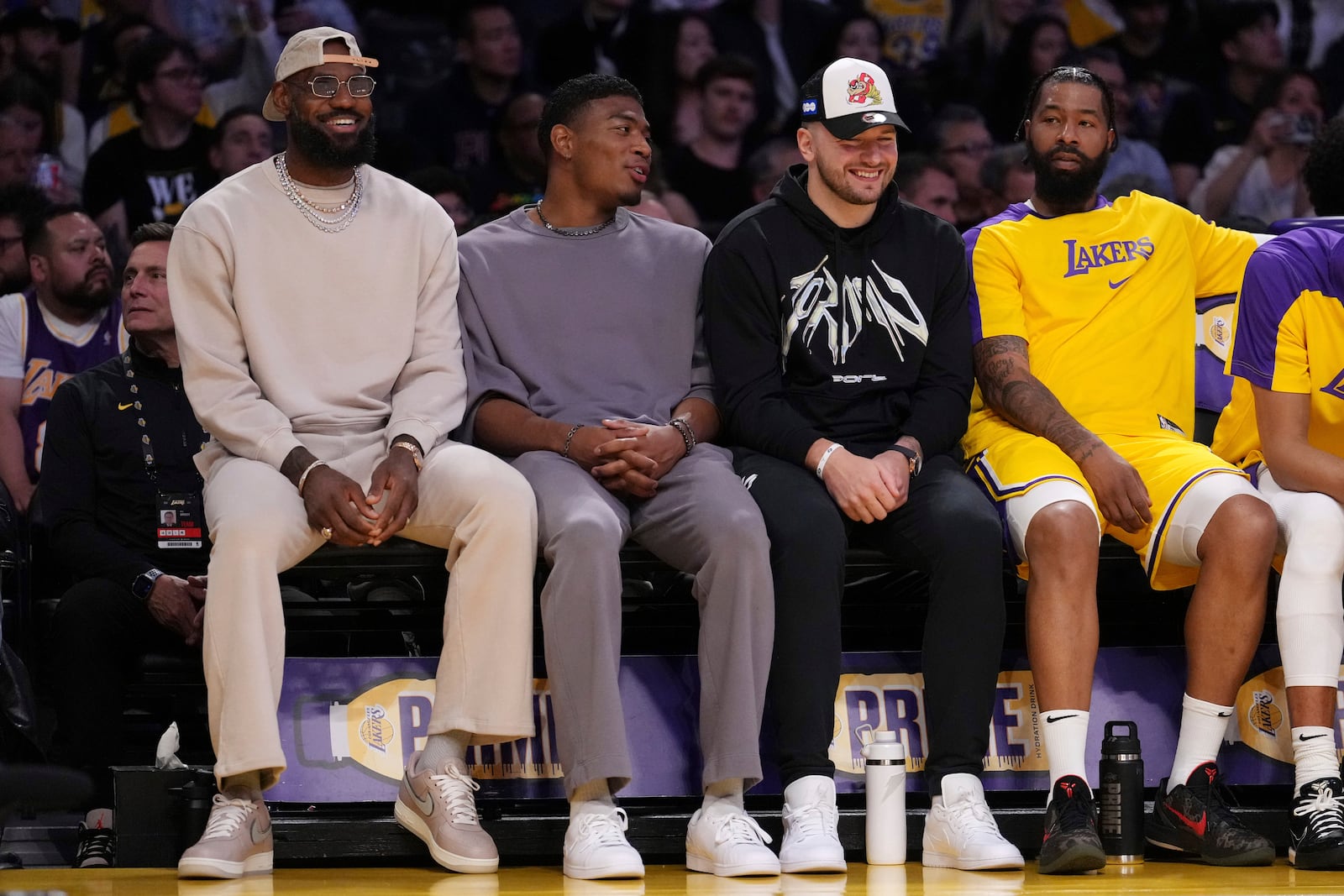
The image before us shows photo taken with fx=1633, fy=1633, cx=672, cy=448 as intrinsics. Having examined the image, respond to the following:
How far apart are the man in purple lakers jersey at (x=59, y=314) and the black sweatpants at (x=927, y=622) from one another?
2.96 m

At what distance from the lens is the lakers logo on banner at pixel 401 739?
3.92 m

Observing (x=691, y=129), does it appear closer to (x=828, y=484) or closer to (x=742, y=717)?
(x=828, y=484)

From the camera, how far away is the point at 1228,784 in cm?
409

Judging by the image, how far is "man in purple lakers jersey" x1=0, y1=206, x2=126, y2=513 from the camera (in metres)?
5.74

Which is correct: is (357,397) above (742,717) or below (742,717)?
above

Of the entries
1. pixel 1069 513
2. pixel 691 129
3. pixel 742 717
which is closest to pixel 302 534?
pixel 742 717

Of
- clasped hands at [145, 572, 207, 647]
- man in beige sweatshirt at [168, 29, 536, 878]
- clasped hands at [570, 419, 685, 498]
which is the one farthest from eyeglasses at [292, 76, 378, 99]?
clasped hands at [145, 572, 207, 647]

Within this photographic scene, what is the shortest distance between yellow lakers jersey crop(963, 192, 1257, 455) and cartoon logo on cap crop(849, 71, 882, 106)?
0.55m

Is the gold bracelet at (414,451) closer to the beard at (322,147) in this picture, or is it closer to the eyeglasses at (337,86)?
the beard at (322,147)

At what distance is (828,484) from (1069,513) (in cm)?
57

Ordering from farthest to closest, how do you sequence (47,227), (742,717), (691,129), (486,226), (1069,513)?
(691,129), (47,227), (486,226), (1069,513), (742,717)

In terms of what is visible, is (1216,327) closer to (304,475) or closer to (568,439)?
(568,439)

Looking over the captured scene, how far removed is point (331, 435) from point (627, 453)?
29.0 inches

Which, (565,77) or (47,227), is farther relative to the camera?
(565,77)
